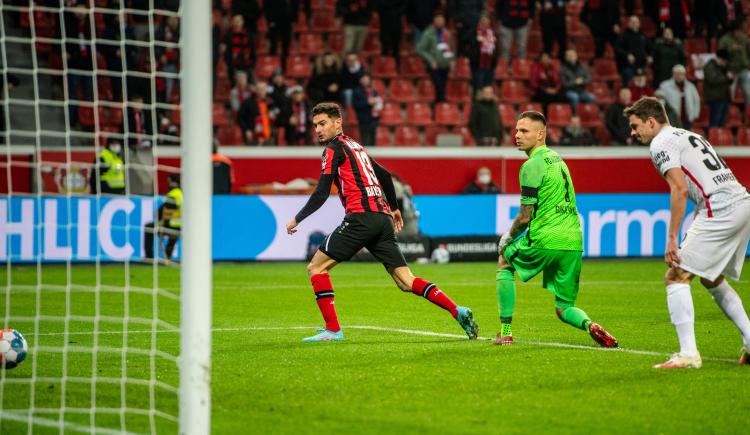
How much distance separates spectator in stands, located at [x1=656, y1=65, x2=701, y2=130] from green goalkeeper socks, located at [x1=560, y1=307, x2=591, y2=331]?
14.0m

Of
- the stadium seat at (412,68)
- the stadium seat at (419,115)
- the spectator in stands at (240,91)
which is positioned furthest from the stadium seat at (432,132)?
the spectator in stands at (240,91)

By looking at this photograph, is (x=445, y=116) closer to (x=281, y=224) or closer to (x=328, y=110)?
(x=281, y=224)

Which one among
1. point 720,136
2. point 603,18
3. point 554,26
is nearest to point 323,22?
point 554,26

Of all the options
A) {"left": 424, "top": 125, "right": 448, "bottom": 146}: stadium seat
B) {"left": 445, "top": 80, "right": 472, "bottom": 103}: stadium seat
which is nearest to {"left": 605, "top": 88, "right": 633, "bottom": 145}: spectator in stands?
{"left": 445, "top": 80, "right": 472, "bottom": 103}: stadium seat

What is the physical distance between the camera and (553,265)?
28.8 feet

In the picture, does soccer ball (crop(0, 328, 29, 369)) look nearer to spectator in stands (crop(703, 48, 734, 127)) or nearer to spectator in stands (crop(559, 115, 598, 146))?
spectator in stands (crop(559, 115, 598, 146))

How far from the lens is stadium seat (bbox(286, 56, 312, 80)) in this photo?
22.6 meters

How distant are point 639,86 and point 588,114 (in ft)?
3.90

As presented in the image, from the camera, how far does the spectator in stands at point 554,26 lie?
23109 mm

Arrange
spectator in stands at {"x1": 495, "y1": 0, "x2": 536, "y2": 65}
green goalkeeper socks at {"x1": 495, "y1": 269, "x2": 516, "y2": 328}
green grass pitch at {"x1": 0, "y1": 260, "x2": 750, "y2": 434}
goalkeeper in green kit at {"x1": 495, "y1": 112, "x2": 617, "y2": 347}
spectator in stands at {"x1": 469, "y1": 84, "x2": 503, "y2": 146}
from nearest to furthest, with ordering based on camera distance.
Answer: green grass pitch at {"x1": 0, "y1": 260, "x2": 750, "y2": 434} < goalkeeper in green kit at {"x1": 495, "y1": 112, "x2": 617, "y2": 347} < green goalkeeper socks at {"x1": 495, "y1": 269, "x2": 516, "y2": 328} < spectator in stands at {"x1": 469, "y1": 84, "x2": 503, "y2": 146} < spectator in stands at {"x1": 495, "y1": 0, "x2": 536, "y2": 65}

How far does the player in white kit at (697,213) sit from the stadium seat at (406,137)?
14.7 m

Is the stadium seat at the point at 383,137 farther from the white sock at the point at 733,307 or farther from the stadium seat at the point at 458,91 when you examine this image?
the white sock at the point at 733,307

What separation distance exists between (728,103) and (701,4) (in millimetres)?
2390

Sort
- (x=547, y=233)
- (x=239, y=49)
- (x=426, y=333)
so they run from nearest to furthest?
1. (x=547, y=233)
2. (x=426, y=333)
3. (x=239, y=49)
